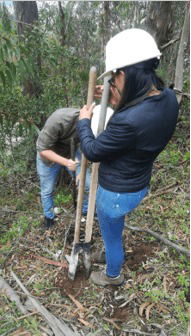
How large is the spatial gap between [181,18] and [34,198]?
4.14 m

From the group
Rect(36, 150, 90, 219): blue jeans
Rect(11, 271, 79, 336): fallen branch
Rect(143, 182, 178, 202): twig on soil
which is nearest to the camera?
Rect(11, 271, 79, 336): fallen branch

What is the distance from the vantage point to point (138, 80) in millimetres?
1489

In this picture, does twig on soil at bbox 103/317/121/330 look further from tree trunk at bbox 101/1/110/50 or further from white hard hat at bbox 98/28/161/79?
tree trunk at bbox 101/1/110/50

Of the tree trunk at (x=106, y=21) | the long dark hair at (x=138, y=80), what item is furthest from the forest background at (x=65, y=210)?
the long dark hair at (x=138, y=80)

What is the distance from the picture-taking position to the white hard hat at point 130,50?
57.2 inches

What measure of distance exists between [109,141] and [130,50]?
0.50 meters

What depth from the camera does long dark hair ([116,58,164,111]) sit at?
1466 mm

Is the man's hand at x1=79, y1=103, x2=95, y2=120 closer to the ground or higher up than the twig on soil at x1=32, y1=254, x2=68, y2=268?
higher up

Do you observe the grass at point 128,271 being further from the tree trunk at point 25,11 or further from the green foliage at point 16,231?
the tree trunk at point 25,11

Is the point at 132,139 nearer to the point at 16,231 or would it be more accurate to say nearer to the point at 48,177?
the point at 48,177

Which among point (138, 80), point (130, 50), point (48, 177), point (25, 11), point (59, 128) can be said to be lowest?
point (48, 177)

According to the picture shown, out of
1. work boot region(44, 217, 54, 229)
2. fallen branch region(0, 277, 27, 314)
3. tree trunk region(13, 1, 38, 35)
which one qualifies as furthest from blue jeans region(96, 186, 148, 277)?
tree trunk region(13, 1, 38, 35)

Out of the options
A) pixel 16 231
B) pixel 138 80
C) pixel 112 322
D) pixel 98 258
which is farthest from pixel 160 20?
pixel 112 322

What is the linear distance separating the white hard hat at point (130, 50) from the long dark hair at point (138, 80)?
0.03m
